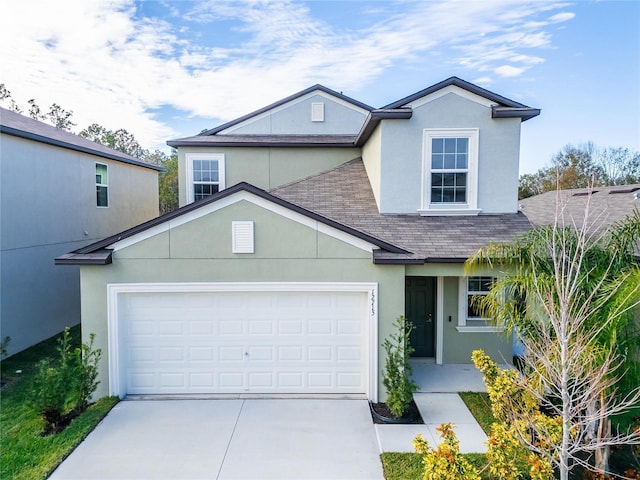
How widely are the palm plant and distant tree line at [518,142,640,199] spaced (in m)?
32.4

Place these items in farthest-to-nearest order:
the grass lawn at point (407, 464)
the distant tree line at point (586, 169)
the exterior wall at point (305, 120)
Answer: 1. the distant tree line at point (586, 169)
2. the exterior wall at point (305, 120)
3. the grass lawn at point (407, 464)

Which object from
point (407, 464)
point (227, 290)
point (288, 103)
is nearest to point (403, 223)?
point (227, 290)

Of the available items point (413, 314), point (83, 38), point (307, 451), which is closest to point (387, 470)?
point (307, 451)

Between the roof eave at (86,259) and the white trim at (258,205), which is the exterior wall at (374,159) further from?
the roof eave at (86,259)

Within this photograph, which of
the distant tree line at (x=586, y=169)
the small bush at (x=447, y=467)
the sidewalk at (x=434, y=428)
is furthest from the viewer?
the distant tree line at (x=586, y=169)

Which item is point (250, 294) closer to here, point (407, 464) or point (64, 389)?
point (64, 389)

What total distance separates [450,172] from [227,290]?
622cm

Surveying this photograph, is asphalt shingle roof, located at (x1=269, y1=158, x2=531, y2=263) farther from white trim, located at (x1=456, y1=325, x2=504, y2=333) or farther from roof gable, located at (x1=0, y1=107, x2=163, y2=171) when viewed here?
roof gable, located at (x1=0, y1=107, x2=163, y2=171)

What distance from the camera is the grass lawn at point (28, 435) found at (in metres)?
5.99

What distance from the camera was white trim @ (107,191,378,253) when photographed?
8.02 m

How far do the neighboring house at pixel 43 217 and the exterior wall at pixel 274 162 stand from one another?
13.2 feet

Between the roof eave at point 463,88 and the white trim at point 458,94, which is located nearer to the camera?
the roof eave at point 463,88

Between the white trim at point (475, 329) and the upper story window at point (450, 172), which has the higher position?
the upper story window at point (450, 172)

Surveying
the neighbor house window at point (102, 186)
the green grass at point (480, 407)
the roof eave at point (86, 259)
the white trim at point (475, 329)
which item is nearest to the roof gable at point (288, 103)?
the neighbor house window at point (102, 186)
